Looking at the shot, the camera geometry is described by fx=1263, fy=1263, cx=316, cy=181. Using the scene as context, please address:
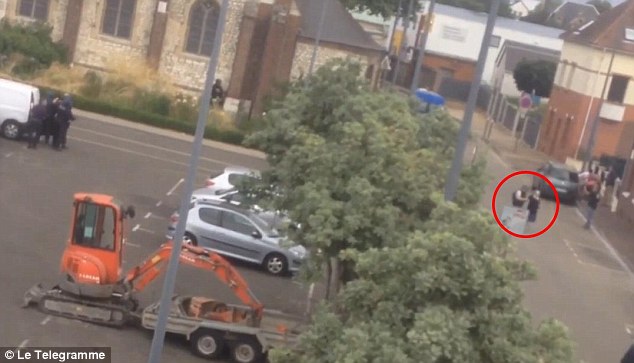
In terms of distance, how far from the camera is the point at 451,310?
1115cm

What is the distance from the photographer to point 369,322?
11.8 metres

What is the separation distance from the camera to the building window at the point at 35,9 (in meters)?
55.2

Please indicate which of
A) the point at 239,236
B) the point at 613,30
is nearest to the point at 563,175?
the point at 613,30

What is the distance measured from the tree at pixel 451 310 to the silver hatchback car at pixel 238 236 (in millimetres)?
15785

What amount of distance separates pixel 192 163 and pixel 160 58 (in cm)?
3809

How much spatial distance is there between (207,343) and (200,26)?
3494 centimetres

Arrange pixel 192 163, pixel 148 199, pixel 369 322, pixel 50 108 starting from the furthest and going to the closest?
pixel 50 108 < pixel 148 199 < pixel 192 163 < pixel 369 322

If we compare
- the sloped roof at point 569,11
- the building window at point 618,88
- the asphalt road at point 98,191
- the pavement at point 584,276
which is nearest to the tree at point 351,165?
the pavement at point 584,276

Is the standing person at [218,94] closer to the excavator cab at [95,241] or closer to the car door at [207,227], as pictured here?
the car door at [207,227]

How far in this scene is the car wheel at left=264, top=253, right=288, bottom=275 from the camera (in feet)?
91.6

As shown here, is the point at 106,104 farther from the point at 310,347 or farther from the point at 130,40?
the point at 310,347

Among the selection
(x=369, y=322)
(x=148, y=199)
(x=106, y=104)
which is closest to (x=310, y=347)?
(x=369, y=322)

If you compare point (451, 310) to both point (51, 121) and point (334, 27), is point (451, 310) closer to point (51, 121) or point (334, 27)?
point (51, 121)

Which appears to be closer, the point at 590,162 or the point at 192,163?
the point at 192,163
